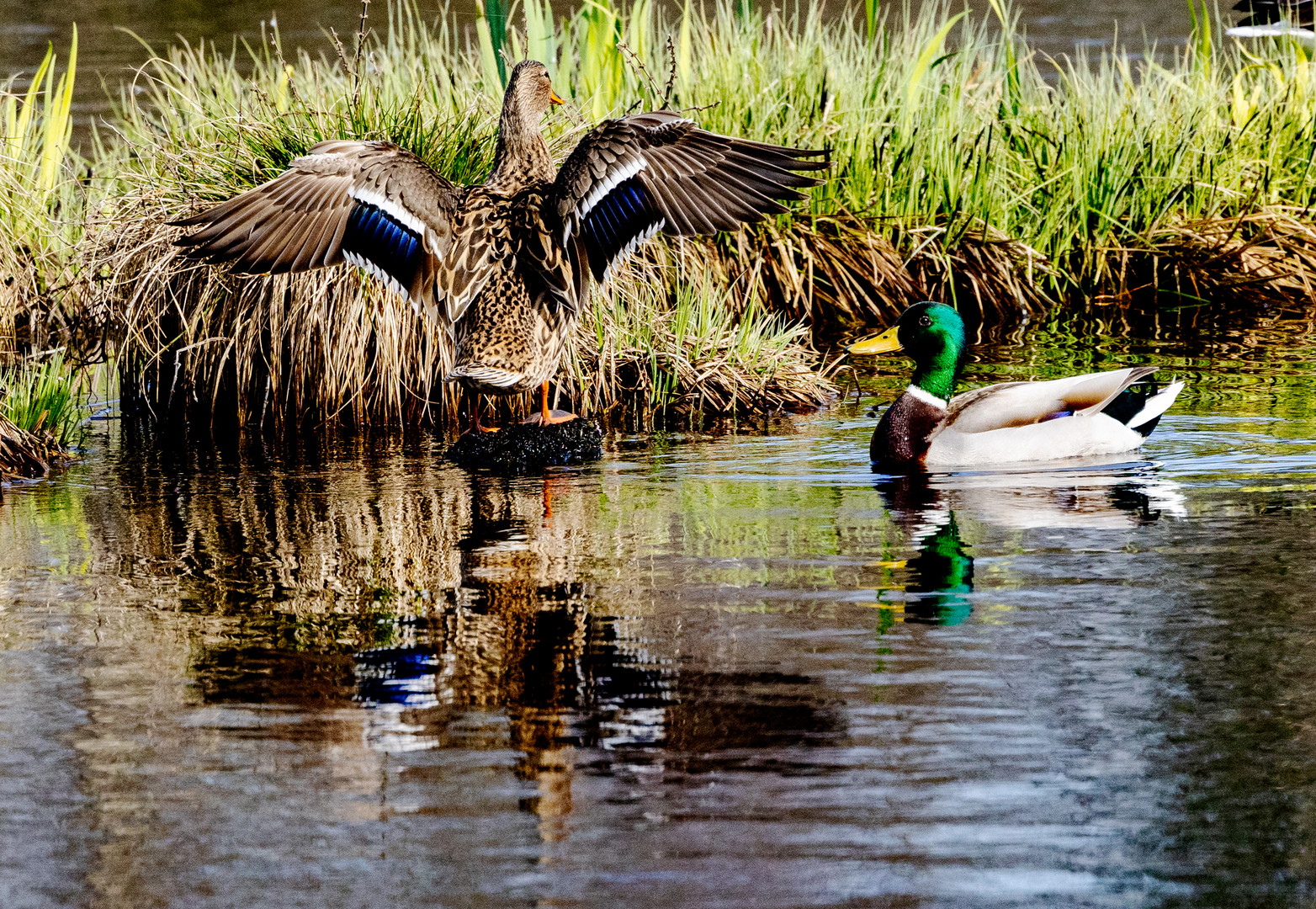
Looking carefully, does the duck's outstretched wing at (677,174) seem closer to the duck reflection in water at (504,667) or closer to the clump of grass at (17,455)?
the duck reflection in water at (504,667)

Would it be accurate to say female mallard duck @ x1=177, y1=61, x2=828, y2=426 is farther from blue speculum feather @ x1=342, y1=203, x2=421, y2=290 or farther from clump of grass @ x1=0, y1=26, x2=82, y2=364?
clump of grass @ x1=0, y1=26, x2=82, y2=364

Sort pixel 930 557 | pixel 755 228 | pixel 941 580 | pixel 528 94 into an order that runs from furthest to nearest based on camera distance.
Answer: pixel 755 228 < pixel 528 94 < pixel 930 557 < pixel 941 580

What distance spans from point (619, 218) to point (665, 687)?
343 cm

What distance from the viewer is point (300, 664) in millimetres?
4824

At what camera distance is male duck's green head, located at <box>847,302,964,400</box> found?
8070mm

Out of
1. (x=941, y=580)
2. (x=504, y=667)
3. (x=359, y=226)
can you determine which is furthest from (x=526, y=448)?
(x=504, y=667)

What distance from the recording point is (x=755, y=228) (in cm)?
1044

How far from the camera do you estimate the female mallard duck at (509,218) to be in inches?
293

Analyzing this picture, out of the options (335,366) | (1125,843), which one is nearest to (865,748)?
(1125,843)

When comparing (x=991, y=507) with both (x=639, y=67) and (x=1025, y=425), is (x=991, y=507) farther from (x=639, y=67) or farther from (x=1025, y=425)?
(x=639, y=67)

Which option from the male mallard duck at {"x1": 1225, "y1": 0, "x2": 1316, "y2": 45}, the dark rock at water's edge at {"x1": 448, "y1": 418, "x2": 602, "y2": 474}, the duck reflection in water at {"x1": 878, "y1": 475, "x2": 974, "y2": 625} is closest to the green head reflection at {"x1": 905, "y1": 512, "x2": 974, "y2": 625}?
the duck reflection in water at {"x1": 878, "y1": 475, "x2": 974, "y2": 625}

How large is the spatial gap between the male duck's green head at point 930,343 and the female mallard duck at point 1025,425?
310mm

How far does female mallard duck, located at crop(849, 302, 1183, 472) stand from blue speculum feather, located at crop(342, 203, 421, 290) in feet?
6.71

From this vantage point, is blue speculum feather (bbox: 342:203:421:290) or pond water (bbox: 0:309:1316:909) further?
blue speculum feather (bbox: 342:203:421:290)
